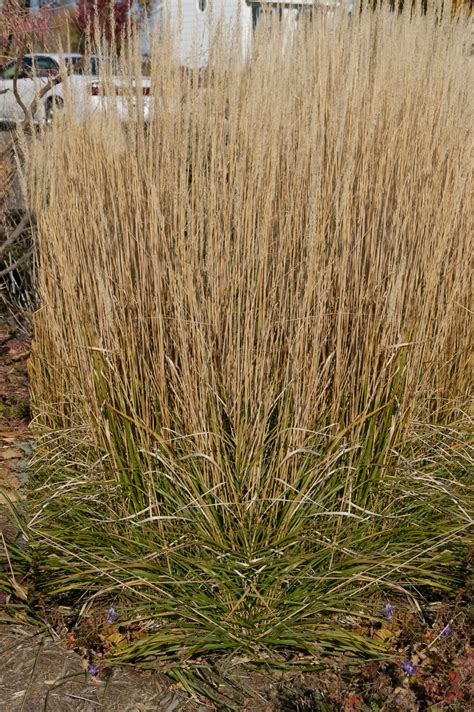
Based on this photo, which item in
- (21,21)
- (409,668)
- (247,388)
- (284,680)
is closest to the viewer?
(409,668)

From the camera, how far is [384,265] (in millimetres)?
2764

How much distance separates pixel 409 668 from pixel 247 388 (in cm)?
90

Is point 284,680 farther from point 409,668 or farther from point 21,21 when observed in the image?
point 21,21

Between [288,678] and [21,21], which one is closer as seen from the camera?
[288,678]

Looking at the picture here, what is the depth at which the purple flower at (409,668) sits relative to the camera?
7.24 ft

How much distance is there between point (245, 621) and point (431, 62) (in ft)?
9.25

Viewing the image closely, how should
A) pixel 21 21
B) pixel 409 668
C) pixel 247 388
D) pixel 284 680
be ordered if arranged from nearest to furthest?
pixel 409 668
pixel 284 680
pixel 247 388
pixel 21 21

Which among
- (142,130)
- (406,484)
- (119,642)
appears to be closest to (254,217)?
(142,130)

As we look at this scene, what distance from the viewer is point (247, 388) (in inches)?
98.0

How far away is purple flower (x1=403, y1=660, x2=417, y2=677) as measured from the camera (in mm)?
2207

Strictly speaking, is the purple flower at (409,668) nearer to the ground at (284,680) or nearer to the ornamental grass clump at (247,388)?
the ground at (284,680)

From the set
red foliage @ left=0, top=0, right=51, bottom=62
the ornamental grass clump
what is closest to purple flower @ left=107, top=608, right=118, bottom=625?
the ornamental grass clump

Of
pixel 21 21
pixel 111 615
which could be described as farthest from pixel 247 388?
pixel 21 21

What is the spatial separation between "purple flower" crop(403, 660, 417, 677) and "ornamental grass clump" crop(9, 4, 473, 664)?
18 centimetres
